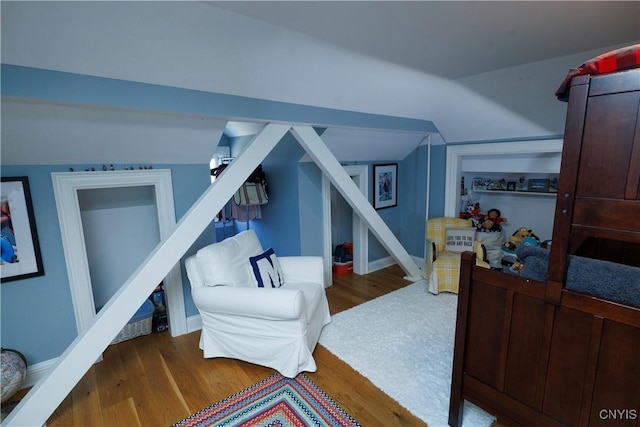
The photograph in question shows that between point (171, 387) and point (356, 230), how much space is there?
286cm

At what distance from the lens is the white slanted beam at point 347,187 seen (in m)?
2.80

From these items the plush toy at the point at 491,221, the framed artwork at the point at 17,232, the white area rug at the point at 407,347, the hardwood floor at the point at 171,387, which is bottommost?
the hardwood floor at the point at 171,387

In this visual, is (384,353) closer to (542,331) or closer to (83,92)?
(542,331)

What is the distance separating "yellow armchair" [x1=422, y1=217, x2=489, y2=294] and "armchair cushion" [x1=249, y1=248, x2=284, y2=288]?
188 cm

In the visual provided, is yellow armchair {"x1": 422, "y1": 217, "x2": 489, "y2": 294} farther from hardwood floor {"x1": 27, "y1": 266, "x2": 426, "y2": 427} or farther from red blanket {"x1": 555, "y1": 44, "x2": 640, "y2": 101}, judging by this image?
red blanket {"x1": 555, "y1": 44, "x2": 640, "y2": 101}

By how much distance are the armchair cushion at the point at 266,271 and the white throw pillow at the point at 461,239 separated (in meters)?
2.33

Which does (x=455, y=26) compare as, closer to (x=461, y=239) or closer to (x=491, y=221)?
(x=461, y=239)

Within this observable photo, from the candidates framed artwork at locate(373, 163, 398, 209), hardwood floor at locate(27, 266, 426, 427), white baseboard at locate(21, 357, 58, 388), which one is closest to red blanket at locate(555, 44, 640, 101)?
hardwood floor at locate(27, 266, 426, 427)

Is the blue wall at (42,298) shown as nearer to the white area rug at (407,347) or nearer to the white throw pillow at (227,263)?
the white throw pillow at (227,263)

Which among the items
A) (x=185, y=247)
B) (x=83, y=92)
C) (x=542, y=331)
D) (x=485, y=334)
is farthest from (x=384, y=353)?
(x=83, y=92)

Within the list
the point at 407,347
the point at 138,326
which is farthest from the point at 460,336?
the point at 138,326

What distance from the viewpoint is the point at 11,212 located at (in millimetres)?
2141

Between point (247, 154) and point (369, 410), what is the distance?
2.02 m

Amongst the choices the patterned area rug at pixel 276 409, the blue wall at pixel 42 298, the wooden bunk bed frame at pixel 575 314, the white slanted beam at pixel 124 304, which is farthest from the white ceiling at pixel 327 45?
the patterned area rug at pixel 276 409
